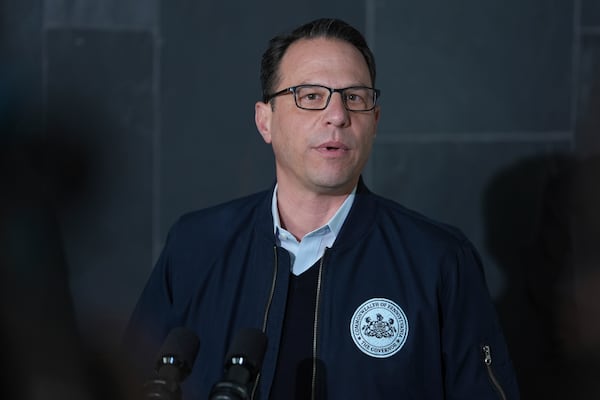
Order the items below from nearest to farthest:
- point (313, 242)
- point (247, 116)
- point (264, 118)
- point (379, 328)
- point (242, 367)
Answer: point (242, 367)
point (379, 328)
point (313, 242)
point (264, 118)
point (247, 116)

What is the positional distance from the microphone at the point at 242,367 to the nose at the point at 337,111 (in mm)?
649

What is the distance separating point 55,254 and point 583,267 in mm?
1571

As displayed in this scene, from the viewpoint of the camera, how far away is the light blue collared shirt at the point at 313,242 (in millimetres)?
1847

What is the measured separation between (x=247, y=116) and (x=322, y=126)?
78 cm

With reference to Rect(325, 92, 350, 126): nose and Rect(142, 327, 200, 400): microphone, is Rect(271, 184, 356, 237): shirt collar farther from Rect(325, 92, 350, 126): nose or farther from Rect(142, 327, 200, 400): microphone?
Rect(142, 327, 200, 400): microphone

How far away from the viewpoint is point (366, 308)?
1781mm

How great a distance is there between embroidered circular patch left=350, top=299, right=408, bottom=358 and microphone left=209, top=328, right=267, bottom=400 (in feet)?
1.80

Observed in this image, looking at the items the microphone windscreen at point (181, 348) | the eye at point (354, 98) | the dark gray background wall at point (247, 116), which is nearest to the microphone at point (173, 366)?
the microphone windscreen at point (181, 348)

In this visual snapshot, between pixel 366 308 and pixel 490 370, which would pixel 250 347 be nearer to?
pixel 366 308

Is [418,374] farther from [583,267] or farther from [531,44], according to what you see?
[531,44]

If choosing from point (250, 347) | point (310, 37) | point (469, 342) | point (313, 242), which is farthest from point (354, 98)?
point (250, 347)

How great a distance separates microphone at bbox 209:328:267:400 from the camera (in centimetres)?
105

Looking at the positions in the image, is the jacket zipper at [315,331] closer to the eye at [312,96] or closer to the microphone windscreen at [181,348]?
the eye at [312,96]

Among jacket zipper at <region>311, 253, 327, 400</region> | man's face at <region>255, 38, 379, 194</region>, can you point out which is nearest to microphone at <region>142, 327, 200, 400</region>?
jacket zipper at <region>311, 253, 327, 400</region>
